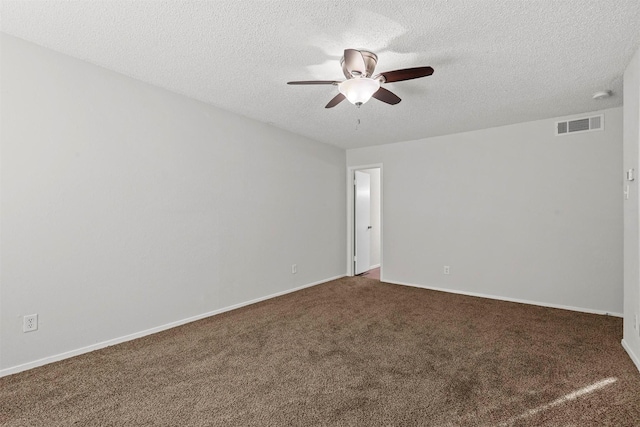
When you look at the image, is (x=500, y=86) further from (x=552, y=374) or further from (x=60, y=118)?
(x=60, y=118)

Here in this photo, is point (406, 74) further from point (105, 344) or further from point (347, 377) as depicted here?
point (105, 344)

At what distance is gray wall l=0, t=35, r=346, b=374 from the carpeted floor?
1.03ft

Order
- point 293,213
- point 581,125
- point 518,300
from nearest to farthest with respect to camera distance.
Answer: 1. point 581,125
2. point 518,300
3. point 293,213

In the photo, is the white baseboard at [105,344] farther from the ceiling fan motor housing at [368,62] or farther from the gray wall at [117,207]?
the ceiling fan motor housing at [368,62]

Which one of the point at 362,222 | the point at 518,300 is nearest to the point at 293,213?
the point at 362,222

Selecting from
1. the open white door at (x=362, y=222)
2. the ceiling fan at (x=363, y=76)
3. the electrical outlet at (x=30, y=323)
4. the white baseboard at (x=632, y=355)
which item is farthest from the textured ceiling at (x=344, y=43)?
the open white door at (x=362, y=222)

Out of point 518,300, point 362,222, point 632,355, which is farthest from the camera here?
point 362,222

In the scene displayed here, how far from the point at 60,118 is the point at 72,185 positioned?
53 centimetres

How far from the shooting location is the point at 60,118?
2.47 metres

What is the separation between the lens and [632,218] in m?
2.47

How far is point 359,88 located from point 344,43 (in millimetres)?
328

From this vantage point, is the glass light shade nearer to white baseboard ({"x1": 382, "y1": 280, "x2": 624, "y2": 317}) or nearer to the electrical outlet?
the electrical outlet

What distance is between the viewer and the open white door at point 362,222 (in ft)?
19.3

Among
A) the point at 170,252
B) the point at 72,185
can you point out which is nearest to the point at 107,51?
the point at 72,185
